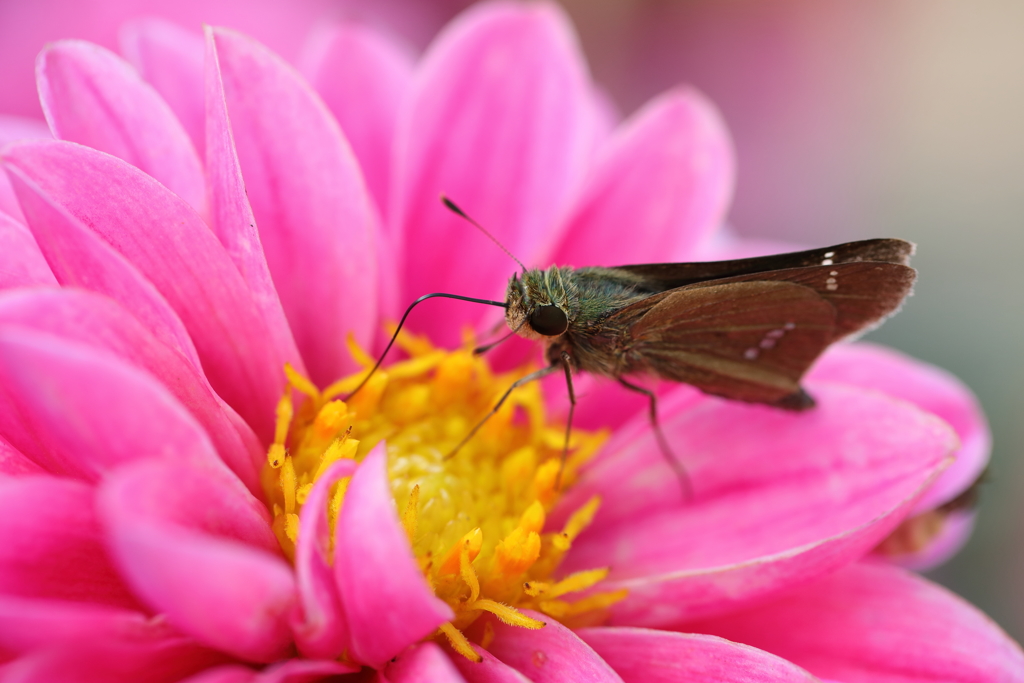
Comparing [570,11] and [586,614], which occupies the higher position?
[570,11]

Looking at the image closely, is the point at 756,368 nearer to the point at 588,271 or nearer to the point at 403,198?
the point at 588,271

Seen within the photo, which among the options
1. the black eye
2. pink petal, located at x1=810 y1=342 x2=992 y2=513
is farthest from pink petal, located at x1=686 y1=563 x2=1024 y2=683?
the black eye

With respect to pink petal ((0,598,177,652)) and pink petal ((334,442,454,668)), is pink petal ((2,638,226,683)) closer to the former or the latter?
pink petal ((0,598,177,652))

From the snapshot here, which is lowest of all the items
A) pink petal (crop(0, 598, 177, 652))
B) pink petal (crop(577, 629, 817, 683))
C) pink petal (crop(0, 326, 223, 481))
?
pink petal (crop(577, 629, 817, 683))

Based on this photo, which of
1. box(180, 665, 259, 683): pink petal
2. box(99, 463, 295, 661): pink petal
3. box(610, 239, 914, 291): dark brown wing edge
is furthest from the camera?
box(610, 239, 914, 291): dark brown wing edge

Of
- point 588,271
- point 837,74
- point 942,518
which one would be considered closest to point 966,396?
point 942,518

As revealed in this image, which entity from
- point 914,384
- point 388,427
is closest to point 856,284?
point 914,384
